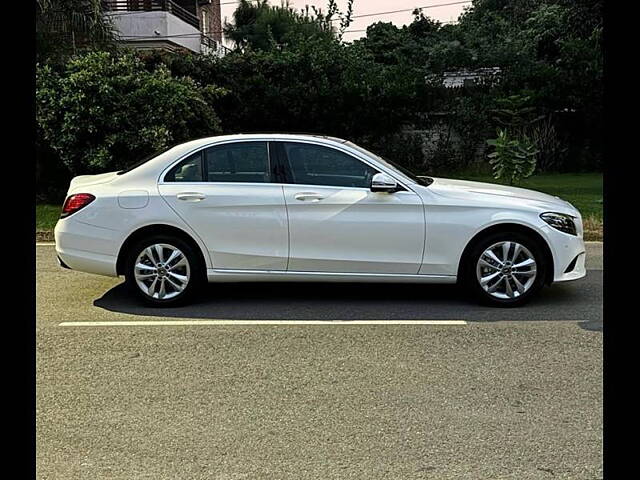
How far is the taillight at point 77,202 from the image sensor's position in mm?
7266

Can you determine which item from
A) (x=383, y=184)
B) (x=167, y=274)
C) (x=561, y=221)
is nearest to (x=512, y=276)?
(x=561, y=221)

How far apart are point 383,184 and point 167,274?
2.18m

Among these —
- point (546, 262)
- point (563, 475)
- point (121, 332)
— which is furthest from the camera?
point (546, 262)

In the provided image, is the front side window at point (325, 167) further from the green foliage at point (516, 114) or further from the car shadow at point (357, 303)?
the green foliage at point (516, 114)

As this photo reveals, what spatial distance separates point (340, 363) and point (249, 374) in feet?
2.22

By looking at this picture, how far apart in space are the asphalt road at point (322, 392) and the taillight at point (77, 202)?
91cm

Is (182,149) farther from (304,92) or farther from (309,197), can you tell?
(304,92)

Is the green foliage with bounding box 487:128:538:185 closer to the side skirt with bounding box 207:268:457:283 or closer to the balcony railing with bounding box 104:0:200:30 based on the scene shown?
the side skirt with bounding box 207:268:457:283

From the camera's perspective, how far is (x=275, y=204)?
7.19m

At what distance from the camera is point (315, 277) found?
725 centimetres

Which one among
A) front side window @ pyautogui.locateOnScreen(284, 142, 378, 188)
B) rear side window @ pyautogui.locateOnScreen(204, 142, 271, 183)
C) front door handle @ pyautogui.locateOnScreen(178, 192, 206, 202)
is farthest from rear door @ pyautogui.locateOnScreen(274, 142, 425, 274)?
front door handle @ pyautogui.locateOnScreen(178, 192, 206, 202)

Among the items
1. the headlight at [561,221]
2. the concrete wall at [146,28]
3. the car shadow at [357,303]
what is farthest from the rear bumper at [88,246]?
the concrete wall at [146,28]
